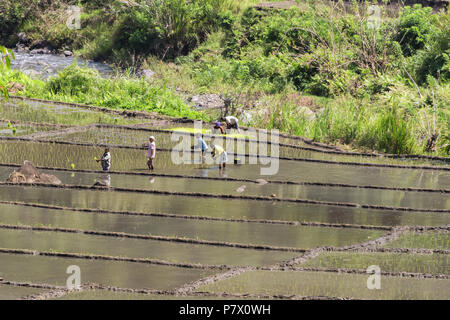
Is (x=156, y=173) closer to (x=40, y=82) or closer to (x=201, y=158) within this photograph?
(x=201, y=158)

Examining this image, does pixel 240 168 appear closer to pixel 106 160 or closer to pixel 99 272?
pixel 106 160

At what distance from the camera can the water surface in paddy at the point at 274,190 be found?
1309cm

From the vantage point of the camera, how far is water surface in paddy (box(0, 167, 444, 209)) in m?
13.1

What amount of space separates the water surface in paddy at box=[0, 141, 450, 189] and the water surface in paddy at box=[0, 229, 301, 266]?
3970mm

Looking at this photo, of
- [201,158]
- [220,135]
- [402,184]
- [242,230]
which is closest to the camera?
[242,230]

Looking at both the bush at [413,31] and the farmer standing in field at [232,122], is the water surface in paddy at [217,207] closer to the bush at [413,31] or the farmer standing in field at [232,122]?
the farmer standing in field at [232,122]

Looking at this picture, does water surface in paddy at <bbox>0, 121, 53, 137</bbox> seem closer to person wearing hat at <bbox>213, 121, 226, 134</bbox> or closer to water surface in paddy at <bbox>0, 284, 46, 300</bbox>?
person wearing hat at <bbox>213, 121, 226, 134</bbox>

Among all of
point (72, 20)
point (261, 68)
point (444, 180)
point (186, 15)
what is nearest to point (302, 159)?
point (444, 180)

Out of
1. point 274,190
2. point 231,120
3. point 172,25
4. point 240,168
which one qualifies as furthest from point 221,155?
point 172,25

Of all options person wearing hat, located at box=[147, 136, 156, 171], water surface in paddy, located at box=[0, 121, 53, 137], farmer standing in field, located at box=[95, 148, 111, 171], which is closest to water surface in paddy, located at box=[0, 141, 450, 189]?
person wearing hat, located at box=[147, 136, 156, 171]

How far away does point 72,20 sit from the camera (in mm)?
35000

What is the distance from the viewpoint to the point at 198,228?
11.3m
